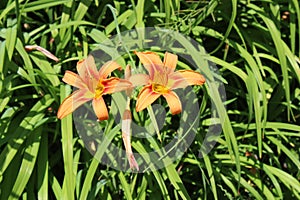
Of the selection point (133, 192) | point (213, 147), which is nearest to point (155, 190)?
point (133, 192)

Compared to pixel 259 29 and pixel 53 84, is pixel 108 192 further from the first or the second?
pixel 259 29

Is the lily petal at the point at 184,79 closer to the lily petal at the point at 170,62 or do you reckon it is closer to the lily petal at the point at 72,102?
the lily petal at the point at 170,62

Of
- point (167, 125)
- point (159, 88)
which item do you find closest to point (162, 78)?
point (159, 88)

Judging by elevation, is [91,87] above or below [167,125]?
above

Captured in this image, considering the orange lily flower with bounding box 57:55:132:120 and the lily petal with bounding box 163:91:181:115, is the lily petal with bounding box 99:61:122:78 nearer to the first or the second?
the orange lily flower with bounding box 57:55:132:120

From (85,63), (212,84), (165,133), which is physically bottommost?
(165,133)

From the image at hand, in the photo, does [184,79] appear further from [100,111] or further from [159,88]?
[100,111]

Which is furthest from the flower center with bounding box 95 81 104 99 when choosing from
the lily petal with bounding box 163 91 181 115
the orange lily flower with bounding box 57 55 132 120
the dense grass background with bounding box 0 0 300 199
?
the dense grass background with bounding box 0 0 300 199
